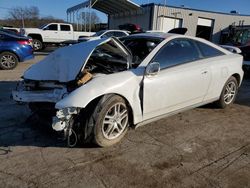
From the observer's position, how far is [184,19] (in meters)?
28.8

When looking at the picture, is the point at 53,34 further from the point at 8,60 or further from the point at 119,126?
the point at 119,126

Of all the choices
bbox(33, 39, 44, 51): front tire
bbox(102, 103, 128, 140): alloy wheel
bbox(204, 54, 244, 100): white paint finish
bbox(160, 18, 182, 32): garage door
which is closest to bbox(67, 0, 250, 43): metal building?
bbox(160, 18, 182, 32): garage door

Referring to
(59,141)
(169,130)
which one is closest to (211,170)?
(169,130)

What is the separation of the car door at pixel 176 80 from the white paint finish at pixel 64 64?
34.8 inches

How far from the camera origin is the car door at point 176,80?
3.99 meters

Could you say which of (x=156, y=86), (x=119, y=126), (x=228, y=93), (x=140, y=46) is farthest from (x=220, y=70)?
(x=119, y=126)

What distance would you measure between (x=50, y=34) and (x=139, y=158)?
713 inches

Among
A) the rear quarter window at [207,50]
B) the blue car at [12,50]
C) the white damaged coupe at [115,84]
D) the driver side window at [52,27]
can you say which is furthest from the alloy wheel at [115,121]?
the driver side window at [52,27]

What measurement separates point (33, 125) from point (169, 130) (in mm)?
2118

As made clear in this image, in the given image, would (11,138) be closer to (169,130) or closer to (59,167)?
(59,167)

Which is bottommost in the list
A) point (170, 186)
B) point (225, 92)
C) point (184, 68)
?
point (170, 186)

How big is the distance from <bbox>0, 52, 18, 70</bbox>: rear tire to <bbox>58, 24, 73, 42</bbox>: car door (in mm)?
10427

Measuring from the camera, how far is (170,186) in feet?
9.68

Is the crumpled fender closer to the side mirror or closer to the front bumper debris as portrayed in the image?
the side mirror
